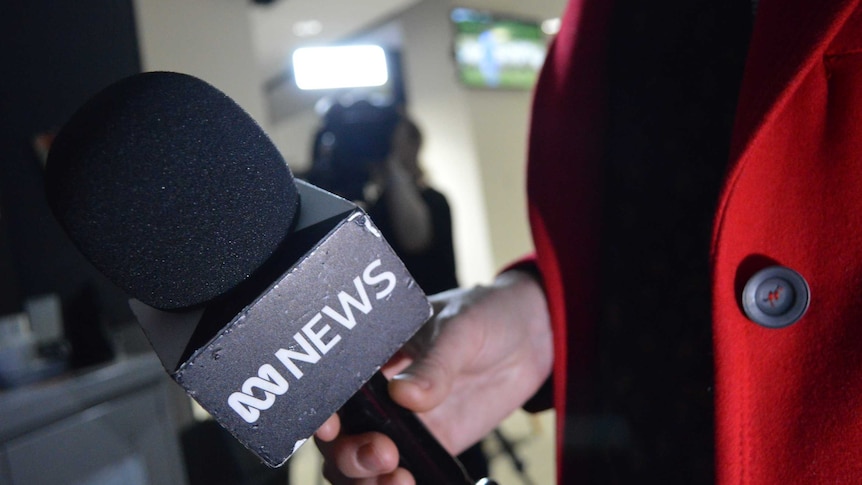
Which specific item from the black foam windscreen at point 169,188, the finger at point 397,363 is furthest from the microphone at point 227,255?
the finger at point 397,363

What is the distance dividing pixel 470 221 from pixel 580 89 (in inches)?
135

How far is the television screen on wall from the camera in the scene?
156 inches

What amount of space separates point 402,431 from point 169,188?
0.21 metres

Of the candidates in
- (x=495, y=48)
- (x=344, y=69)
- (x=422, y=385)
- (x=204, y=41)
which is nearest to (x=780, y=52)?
(x=422, y=385)

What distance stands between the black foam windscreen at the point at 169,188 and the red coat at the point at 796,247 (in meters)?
0.29

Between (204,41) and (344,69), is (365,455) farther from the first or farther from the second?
(344,69)

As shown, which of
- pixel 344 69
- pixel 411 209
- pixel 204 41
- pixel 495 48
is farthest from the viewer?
pixel 495 48

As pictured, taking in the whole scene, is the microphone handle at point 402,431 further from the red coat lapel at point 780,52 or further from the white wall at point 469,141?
the white wall at point 469,141

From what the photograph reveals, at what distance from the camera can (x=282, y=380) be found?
12.8 inches

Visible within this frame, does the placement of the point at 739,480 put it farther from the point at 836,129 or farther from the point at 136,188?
the point at 136,188

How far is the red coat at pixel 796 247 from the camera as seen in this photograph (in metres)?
0.36

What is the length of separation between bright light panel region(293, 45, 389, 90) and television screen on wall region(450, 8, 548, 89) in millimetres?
873

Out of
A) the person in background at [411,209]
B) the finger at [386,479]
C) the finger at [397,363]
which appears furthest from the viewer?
the person in background at [411,209]

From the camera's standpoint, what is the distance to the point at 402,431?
39 cm
